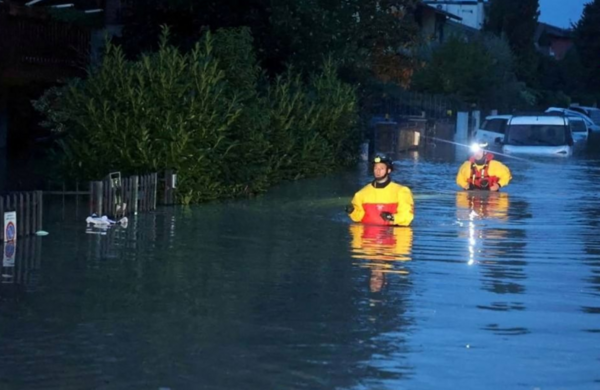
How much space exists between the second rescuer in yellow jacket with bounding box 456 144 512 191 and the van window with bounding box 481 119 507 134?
57.5 feet

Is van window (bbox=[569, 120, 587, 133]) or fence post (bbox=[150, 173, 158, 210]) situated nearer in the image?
fence post (bbox=[150, 173, 158, 210])

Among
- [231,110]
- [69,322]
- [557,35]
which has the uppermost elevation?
[557,35]

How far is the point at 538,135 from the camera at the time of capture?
36.6 meters

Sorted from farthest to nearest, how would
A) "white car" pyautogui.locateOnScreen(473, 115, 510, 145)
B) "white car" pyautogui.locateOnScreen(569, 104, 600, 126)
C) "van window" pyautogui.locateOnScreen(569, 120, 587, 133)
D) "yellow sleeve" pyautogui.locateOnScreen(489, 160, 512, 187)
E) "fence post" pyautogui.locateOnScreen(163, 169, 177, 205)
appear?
"white car" pyautogui.locateOnScreen(569, 104, 600, 126) → "van window" pyautogui.locateOnScreen(569, 120, 587, 133) → "white car" pyautogui.locateOnScreen(473, 115, 510, 145) → "yellow sleeve" pyautogui.locateOnScreen(489, 160, 512, 187) → "fence post" pyautogui.locateOnScreen(163, 169, 177, 205)

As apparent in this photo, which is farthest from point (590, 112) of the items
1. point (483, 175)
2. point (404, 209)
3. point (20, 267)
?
point (20, 267)

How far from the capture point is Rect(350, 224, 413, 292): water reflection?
13.4 metres

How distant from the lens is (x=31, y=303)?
11188mm

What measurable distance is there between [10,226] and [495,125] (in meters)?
29.1

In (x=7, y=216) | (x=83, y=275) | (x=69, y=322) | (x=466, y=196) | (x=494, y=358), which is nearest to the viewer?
(x=494, y=358)

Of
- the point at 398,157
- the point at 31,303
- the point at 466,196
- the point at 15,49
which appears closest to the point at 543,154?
the point at 398,157

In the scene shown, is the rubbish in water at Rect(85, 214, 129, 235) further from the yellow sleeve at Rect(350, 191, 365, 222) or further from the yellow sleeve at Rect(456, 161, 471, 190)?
the yellow sleeve at Rect(456, 161, 471, 190)

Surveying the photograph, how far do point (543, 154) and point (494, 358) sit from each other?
27.4 metres

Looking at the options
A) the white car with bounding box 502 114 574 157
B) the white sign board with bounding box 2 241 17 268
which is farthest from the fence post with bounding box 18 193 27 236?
the white car with bounding box 502 114 574 157

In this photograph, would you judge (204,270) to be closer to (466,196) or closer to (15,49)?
(466,196)
